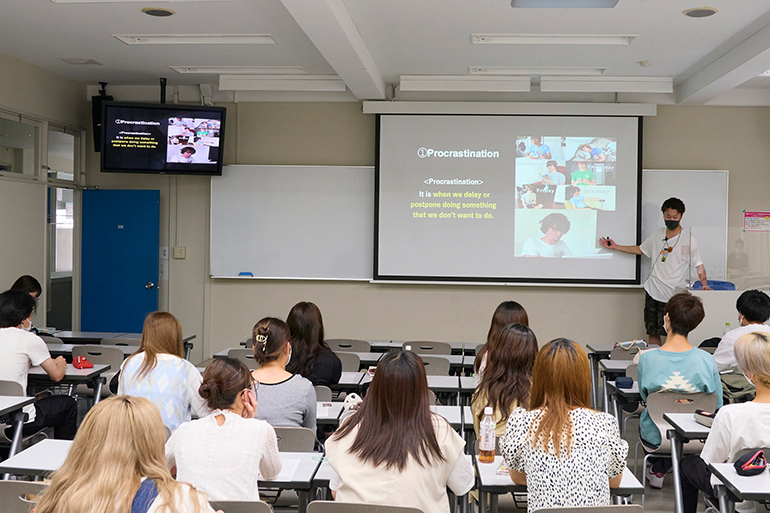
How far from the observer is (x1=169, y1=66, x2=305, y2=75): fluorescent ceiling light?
22.2 feet

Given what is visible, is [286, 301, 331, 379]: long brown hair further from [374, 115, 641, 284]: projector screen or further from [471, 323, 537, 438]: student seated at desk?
[374, 115, 641, 284]: projector screen

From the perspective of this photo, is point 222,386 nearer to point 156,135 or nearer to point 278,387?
point 278,387

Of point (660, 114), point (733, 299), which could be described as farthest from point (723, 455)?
point (660, 114)

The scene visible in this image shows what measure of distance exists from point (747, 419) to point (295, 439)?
1865 millimetres

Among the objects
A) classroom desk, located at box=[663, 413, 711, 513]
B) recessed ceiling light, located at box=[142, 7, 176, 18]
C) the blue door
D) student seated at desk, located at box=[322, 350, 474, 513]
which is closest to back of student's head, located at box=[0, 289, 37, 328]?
recessed ceiling light, located at box=[142, 7, 176, 18]

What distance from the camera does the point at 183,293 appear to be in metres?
7.70

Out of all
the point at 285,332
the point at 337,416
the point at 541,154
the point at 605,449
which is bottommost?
the point at 337,416

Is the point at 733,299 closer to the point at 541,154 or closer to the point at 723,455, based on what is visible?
the point at 541,154

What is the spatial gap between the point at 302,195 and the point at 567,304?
3238mm

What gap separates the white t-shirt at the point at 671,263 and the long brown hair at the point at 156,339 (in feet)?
16.9

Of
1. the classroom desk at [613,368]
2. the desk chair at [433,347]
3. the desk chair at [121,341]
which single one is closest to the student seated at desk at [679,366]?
the classroom desk at [613,368]

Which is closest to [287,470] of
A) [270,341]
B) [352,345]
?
[270,341]

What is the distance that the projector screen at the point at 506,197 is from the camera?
23.2 ft

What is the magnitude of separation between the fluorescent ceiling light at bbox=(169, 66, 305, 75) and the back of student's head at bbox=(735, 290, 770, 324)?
464 centimetres
